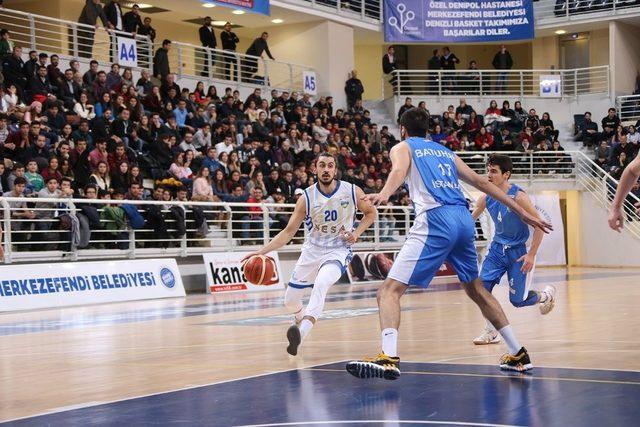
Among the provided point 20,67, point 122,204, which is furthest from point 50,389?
point 20,67

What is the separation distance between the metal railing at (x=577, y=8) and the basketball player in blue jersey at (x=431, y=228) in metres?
32.8

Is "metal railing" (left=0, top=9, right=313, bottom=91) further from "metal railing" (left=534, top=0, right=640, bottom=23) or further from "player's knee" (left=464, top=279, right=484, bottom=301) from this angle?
"player's knee" (left=464, top=279, right=484, bottom=301)

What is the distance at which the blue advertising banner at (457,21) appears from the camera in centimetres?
3719

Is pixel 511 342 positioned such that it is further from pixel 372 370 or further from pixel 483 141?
pixel 483 141

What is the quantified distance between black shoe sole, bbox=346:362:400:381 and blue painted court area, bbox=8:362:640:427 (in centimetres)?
11

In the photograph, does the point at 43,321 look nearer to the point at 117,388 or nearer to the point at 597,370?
the point at 117,388

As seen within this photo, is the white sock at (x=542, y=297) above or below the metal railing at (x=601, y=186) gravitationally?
below


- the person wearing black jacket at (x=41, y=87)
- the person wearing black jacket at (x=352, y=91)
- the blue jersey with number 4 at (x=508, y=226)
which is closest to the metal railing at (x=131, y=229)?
the person wearing black jacket at (x=41, y=87)

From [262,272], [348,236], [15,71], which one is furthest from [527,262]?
[15,71]

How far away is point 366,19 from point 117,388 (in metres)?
31.6

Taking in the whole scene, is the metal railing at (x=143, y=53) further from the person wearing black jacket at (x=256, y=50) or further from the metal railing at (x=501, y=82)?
the metal railing at (x=501, y=82)

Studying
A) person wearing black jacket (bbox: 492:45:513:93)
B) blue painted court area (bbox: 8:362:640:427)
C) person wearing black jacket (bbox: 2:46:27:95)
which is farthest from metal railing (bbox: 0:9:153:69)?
blue painted court area (bbox: 8:362:640:427)

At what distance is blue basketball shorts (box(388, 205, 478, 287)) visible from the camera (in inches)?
304

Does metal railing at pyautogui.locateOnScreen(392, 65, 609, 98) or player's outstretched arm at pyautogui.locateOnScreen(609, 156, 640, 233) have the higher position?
metal railing at pyautogui.locateOnScreen(392, 65, 609, 98)
